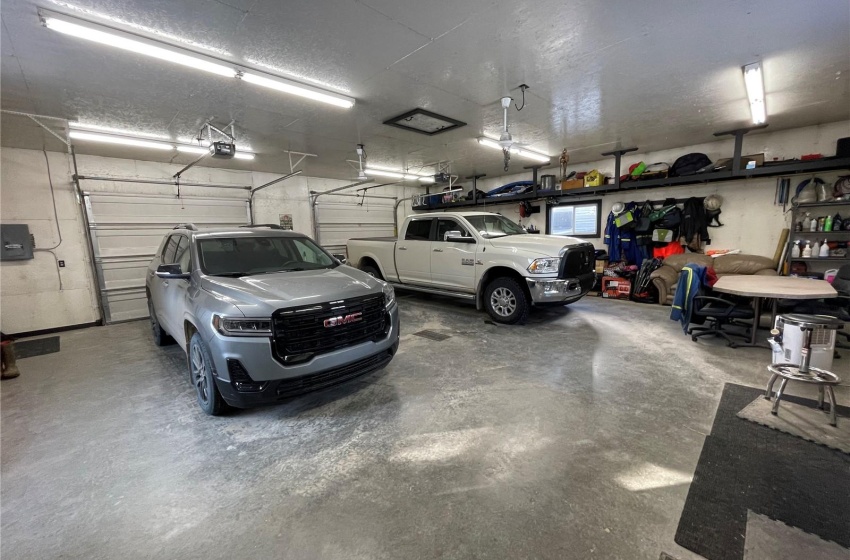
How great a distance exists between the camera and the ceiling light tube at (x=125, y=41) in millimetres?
2389

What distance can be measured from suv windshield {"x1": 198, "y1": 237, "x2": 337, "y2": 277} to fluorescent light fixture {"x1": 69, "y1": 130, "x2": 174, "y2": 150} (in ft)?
11.6

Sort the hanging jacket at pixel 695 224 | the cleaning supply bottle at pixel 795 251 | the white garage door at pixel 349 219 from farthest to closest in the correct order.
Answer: the white garage door at pixel 349 219, the hanging jacket at pixel 695 224, the cleaning supply bottle at pixel 795 251

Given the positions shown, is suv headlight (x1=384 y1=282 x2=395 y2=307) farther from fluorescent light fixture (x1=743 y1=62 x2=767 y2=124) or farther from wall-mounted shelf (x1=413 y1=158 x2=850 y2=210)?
wall-mounted shelf (x1=413 y1=158 x2=850 y2=210)

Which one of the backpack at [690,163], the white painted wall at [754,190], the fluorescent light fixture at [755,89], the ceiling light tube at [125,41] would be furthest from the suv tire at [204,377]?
the white painted wall at [754,190]

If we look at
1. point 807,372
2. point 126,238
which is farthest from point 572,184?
point 126,238

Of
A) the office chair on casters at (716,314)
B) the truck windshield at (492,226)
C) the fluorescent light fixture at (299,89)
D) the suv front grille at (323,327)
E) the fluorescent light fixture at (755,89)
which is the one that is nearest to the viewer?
the suv front grille at (323,327)

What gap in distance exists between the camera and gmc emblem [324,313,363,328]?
2.67 m

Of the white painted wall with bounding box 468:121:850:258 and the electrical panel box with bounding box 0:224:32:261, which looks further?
the white painted wall with bounding box 468:121:850:258

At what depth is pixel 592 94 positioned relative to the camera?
13.6ft

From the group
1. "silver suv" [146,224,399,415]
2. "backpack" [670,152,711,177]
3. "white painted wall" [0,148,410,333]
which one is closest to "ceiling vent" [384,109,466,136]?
"silver suv" [146,224,399,415]

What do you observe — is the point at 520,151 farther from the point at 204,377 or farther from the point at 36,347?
the point at 36,347

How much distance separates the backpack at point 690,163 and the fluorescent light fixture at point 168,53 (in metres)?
6.78

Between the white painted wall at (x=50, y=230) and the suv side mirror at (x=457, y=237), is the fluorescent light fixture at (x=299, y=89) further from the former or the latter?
the white painted wall at (x=50, y=230)

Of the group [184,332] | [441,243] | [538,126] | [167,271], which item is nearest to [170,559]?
[184,332]
